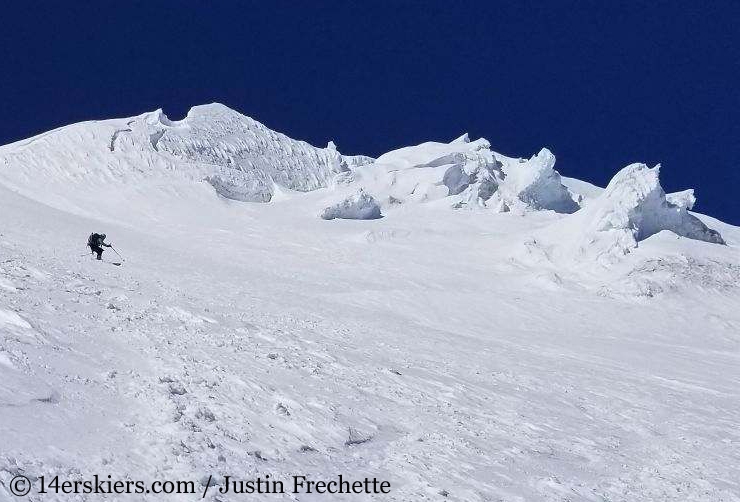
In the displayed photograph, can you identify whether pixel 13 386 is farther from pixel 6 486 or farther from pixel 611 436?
pixel 611 436

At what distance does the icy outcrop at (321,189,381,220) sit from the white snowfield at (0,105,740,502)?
0.17 metres

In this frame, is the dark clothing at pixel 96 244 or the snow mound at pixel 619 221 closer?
the dark clothing at pixel 96 244

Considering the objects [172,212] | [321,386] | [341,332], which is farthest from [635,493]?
[172,212]

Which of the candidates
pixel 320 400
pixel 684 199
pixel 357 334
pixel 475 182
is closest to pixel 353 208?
pixel 475 182

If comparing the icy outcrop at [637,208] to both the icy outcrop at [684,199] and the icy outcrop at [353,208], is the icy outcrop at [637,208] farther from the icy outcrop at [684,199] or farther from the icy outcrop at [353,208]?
the icy outcrop at [353,208]

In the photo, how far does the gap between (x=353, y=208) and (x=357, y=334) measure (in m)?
32.8

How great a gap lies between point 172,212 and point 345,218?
480 inches

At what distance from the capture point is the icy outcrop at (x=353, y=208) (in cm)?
5191

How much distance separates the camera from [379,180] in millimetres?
60094

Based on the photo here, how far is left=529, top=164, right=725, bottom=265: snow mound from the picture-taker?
41.9 m

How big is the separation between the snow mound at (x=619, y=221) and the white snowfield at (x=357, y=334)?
15 centimetres

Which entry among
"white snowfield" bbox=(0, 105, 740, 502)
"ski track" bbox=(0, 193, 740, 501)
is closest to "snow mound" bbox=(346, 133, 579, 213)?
"white snowfield" bbox=(0, 105, 740, 502)

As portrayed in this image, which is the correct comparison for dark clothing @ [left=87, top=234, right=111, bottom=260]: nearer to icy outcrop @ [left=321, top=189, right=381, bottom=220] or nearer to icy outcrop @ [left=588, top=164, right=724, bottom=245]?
icy outcrop @ [left=321, top=189, right=381, bottom=220]

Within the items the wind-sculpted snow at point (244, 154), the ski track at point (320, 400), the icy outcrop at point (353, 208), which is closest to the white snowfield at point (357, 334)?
the ski track at point (320, 400)
